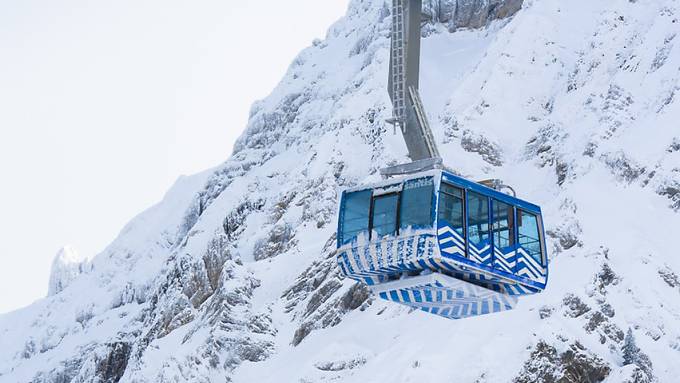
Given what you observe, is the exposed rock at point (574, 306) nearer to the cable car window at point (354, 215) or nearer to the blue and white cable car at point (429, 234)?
the blue and white cable car at point (429, 234)

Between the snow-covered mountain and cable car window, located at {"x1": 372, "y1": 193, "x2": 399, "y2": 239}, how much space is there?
3120 centimetres

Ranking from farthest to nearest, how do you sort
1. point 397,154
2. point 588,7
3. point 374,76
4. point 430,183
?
1. point 374,76
2. point 588,7
3. point 397,154
4. point 430,183

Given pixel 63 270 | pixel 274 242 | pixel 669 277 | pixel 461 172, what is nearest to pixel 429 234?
pixel 669 277

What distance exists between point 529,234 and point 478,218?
2.86 m

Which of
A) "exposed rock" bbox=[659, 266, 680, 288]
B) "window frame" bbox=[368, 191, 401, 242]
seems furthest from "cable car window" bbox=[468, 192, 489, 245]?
"exposed rock" bbox=[659, 266, 680, 288]

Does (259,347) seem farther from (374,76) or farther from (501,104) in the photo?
(374,76)

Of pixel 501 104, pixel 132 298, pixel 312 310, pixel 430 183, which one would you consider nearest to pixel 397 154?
pixel 501 104

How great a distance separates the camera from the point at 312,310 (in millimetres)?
91875

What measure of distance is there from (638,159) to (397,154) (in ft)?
79.8

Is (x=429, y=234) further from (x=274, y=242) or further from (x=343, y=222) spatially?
(x=274, y=242)

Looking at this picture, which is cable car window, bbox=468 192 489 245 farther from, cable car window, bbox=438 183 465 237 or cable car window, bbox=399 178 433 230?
cable car window, bbox=399 178 433 230

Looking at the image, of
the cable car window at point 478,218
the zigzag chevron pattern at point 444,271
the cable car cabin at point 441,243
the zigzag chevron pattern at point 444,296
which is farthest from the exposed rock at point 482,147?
the cable car window at point 478,218

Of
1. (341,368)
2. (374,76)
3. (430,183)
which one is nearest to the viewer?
(430,183)

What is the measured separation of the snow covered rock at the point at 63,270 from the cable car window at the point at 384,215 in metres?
141
